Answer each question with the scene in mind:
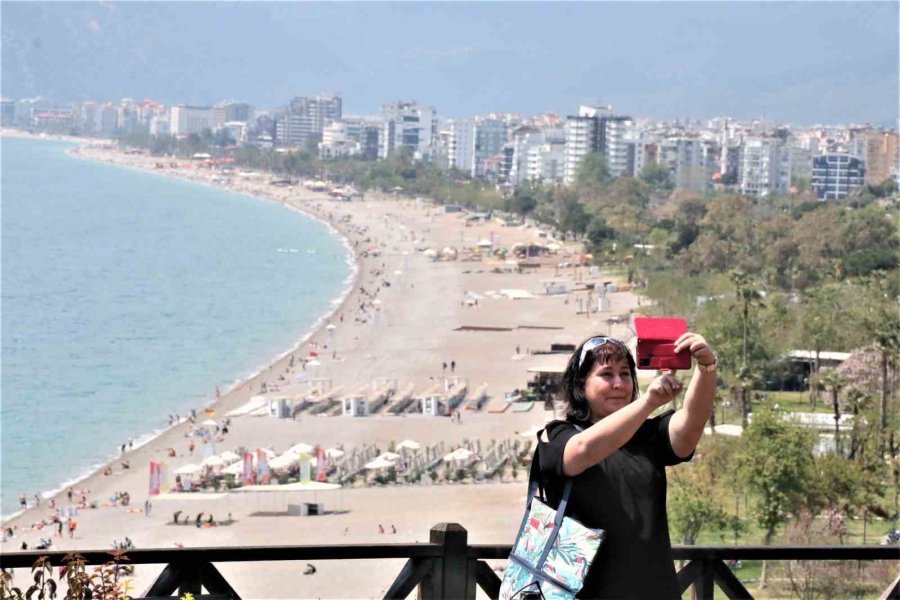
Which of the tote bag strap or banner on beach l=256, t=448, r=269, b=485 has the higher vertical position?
the tote bag strap

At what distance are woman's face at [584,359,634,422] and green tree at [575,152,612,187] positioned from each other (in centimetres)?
10077

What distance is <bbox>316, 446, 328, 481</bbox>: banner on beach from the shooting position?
2156 centimetres

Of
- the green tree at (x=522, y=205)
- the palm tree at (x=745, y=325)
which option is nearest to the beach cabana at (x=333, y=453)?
the palm tree at (x=745, y=325)

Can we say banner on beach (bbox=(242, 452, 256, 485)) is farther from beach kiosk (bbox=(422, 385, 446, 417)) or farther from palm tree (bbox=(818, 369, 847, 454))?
palm tree (bbox=(818, 369, 847, 454))

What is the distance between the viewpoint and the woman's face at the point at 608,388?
2846mm

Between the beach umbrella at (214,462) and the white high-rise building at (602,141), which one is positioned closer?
the beach umbrella at (214,462)

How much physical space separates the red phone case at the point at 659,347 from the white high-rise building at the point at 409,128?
531ft

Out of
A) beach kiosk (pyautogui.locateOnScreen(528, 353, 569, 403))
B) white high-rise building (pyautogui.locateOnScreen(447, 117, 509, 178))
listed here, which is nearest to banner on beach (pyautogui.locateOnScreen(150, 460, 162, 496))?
beach kiosk (pyautogui.locateOnScreen(528, 353, 569, 403))

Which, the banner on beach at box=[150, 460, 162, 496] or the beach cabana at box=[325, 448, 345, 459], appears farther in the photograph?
the beach cabana at box=[325, 448, 345, 459]

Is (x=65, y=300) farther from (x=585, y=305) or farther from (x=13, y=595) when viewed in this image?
(x=13, y=595)

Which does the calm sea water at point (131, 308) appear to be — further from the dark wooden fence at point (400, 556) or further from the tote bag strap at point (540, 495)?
the tote bag strap at point (540, 495)

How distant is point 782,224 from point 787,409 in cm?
3284

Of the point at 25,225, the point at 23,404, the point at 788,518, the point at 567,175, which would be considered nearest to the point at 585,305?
the point at 23,404

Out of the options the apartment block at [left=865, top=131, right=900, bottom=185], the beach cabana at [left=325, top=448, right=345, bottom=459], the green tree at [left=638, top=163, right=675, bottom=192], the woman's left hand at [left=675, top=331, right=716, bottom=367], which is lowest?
the beach cabana at [left=325, top=448, right=345, bottom=459]
